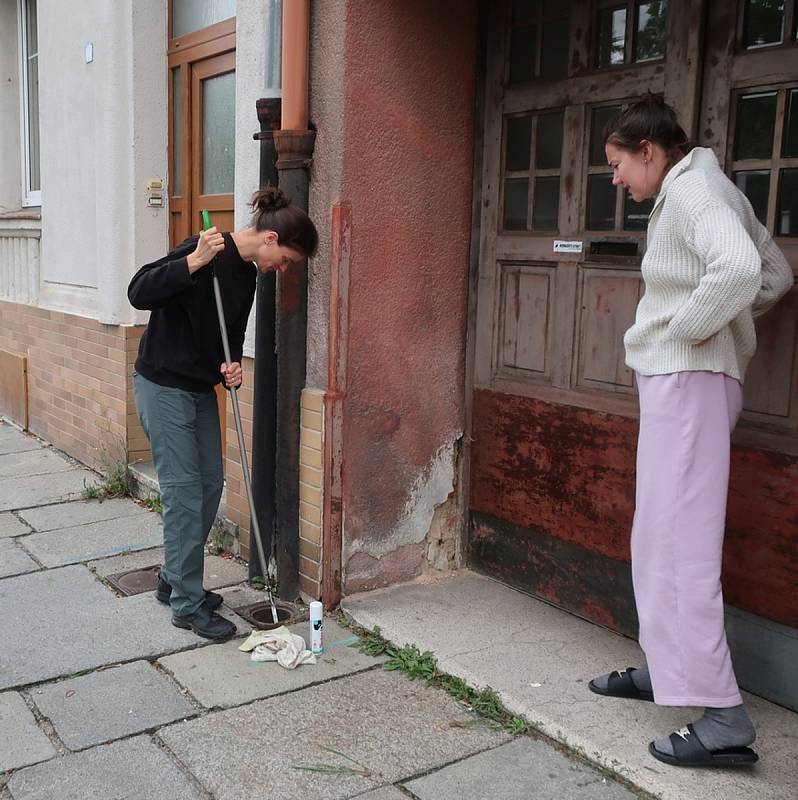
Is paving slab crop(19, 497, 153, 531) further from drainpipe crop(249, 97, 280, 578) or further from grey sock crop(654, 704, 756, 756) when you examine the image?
grey sock crop(654, 704, 756, 756)

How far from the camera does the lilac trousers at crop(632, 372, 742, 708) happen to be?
2.90 metres

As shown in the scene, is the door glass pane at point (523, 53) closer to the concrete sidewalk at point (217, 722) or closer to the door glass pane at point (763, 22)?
the door glass pane at point (763, 22)

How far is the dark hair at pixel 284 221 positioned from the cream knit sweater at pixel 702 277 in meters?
1.38

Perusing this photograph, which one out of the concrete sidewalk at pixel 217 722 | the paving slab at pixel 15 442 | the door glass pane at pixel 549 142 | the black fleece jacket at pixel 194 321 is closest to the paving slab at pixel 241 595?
the concrete sidewalk at pixel 217 722

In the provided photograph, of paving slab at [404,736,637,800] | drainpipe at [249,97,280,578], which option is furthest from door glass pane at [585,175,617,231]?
paving slab at [404,736,637,800]

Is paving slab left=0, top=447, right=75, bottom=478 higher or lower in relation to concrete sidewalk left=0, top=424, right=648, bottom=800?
lower

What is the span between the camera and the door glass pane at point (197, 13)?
18.3 feet

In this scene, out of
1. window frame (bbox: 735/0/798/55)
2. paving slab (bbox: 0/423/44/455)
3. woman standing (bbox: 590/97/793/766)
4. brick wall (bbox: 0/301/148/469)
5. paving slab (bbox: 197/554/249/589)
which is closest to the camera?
woman standing (bbox: 590/97/793/766)

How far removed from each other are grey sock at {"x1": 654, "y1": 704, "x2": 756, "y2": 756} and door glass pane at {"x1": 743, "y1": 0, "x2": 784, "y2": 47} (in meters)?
2.21

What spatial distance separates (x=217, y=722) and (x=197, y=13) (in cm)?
432

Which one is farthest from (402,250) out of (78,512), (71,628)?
(78,512)

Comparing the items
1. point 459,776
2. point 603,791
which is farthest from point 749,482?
point 459,776

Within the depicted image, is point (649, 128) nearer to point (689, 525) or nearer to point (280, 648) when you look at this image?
point (689, 525)

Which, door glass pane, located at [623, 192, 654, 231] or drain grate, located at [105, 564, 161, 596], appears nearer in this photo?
door glass pane, located at [623, 192, 654, 231]
